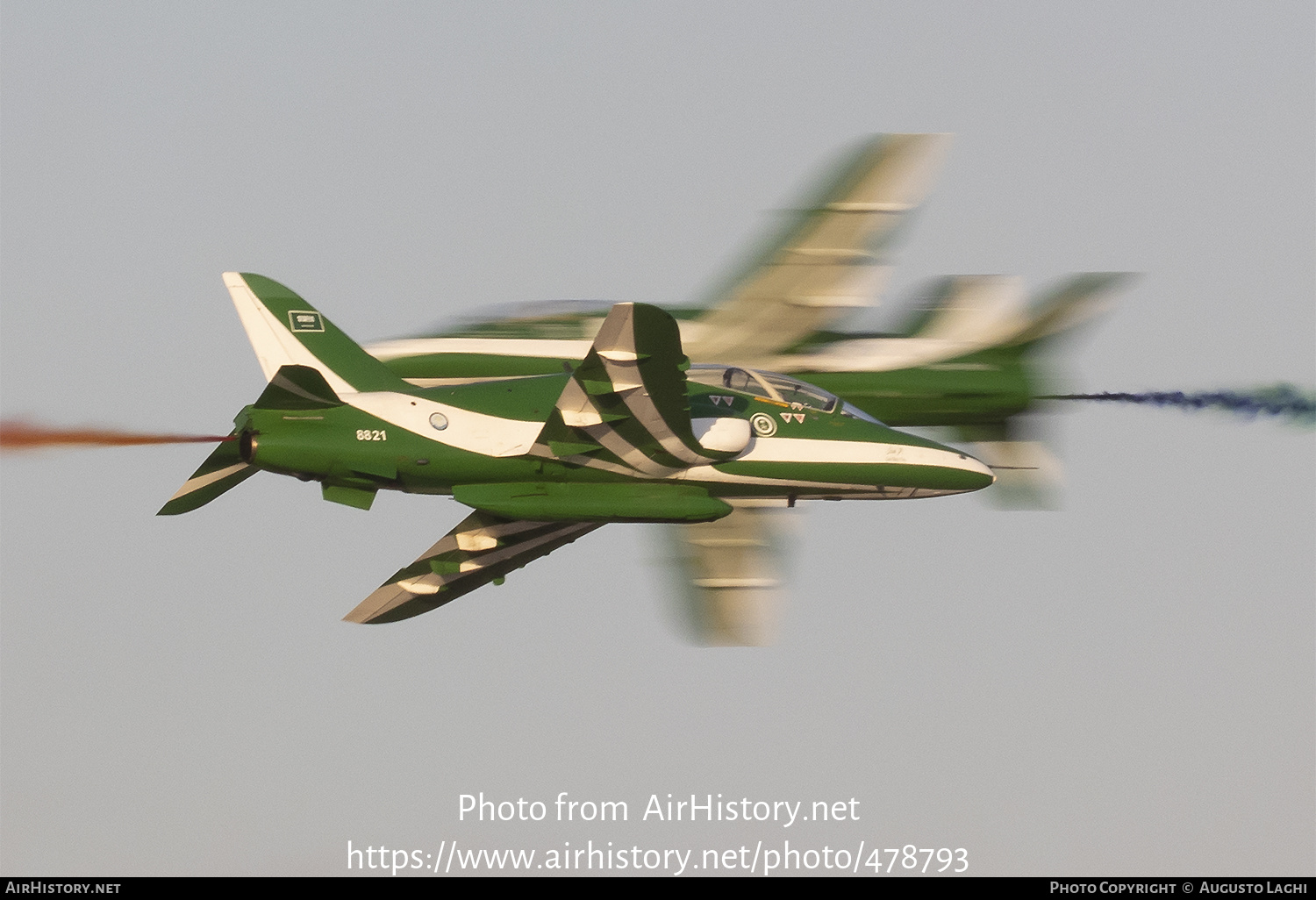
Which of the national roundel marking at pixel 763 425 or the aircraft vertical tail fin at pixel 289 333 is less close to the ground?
the aircraft vertical tail fin at pixel 289 333

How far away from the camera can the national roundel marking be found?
25.4 meters

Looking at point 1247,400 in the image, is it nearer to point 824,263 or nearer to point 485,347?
point 824,263

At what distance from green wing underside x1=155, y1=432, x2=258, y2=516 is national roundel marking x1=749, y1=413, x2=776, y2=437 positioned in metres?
7.02

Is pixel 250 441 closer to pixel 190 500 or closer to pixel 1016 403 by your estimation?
pixel 190 500

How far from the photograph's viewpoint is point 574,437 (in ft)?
79.4

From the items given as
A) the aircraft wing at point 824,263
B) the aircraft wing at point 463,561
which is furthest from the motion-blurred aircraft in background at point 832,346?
the aircraft wing at point 463,561

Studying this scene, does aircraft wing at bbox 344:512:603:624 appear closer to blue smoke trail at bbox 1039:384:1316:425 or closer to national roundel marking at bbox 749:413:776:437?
national roundel marking at bbox 749:413:776:437

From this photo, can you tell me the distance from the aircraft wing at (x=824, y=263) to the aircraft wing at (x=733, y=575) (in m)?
2.76

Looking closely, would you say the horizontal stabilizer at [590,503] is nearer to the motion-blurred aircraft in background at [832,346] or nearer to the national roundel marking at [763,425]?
the national roundel marking at [763,425]

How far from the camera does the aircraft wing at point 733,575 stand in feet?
96.6

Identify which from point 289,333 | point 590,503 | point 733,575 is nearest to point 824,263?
point 733,575

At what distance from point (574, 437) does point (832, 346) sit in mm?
7901
